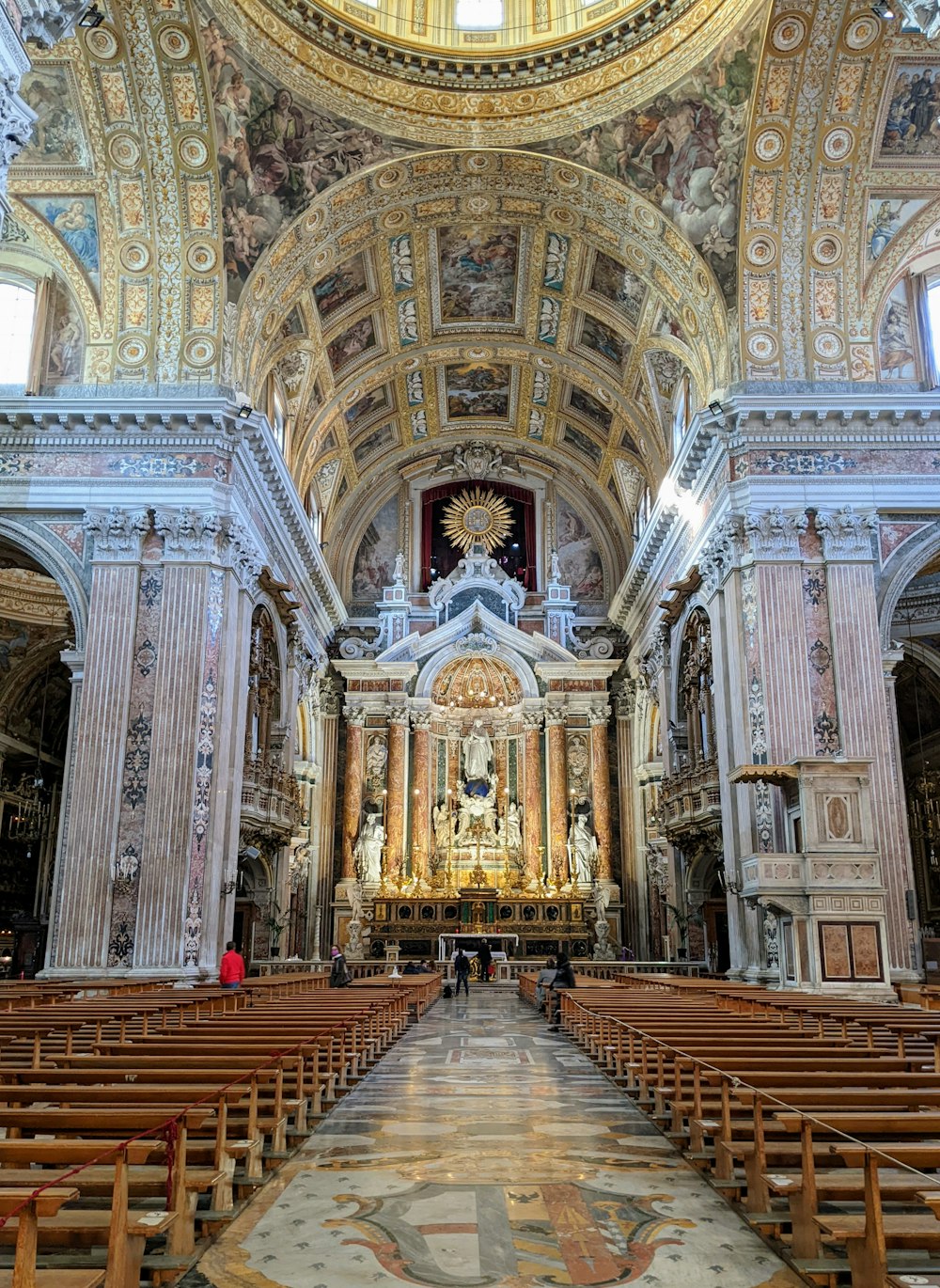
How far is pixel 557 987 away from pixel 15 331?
619 inches

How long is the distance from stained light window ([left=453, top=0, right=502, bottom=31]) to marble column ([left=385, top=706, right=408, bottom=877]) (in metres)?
17.5

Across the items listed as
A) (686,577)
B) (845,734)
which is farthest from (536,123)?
(845,734)

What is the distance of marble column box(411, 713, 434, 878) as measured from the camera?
31453 millimetres

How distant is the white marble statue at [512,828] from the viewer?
3155cm

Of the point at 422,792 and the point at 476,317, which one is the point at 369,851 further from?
the point at 476,317

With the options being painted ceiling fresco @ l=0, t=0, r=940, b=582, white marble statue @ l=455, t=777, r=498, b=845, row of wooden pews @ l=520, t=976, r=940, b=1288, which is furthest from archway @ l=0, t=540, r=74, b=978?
row of wooden pews @ l=520, t=976, r=940, b=1288

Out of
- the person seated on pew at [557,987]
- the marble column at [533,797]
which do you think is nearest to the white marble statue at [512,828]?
the marble column at [533,797]

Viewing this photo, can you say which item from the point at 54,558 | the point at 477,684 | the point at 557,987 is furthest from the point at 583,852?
the point at 54,558

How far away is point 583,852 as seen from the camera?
30.4 meters

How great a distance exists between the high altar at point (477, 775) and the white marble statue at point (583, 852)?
0.12ft

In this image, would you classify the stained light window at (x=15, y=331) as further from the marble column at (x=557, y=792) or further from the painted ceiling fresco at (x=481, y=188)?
the marble column at (x=557, y=792)

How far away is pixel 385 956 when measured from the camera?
28656mm

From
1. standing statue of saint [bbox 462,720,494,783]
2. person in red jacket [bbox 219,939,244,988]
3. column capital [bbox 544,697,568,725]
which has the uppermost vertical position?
column capital [bbox 544,697,568,725]

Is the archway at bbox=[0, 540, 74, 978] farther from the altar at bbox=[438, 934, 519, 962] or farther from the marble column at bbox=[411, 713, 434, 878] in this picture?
the altar at bbox=[438, 934, 519, 962]
